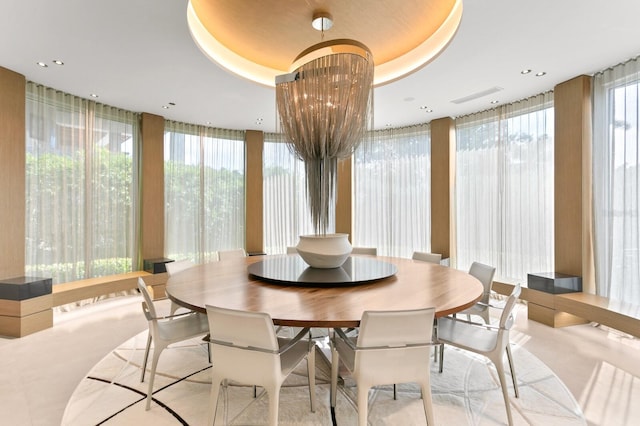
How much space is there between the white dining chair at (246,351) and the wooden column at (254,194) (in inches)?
194

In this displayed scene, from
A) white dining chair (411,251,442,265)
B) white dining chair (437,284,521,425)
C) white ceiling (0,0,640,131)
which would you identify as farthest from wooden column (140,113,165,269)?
white dining chair (437,284,521,425)

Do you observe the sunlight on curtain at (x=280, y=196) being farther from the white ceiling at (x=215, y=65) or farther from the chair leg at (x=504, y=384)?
the chair leg at (x=504, y=384)

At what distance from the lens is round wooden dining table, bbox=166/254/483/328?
1.77 meters

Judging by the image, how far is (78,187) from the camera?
467cm

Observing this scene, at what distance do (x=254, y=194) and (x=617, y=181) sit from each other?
5619mm

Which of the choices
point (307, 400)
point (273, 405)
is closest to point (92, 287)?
point (307, 400)

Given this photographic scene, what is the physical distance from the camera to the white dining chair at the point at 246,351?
157 cm

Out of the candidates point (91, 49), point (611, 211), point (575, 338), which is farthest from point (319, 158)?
point (611, 211)

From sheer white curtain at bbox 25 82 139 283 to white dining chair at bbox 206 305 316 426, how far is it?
410 cm

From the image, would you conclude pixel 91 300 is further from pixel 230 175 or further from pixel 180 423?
pixel 180 423

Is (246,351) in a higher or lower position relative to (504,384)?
higher

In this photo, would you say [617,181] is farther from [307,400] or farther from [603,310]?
[307,400]

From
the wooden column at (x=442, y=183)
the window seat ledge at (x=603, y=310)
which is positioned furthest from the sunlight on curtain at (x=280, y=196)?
the window seat ledge at (x=603, y=310)

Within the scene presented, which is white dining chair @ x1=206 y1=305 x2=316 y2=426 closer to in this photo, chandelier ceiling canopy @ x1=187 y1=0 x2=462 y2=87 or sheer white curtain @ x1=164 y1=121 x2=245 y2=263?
chandelier ceiling canopy @ x1=187 y1=0 x2=462 y2=87
